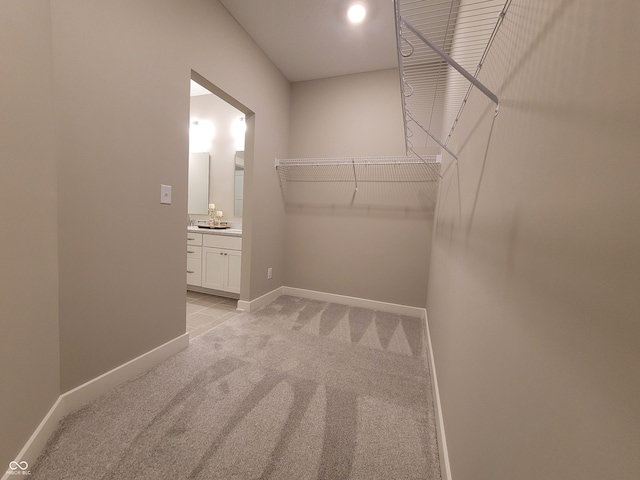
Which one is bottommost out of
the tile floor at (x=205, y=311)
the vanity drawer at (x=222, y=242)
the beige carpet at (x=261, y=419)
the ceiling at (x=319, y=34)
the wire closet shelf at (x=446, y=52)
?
the tile floor at (x=205, y=311)

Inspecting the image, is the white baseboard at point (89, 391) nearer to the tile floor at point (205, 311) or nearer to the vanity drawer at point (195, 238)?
the tile floor at point (205, 311)

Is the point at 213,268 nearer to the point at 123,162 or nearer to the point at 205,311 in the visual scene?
the point at 205,311

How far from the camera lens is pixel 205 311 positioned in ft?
8.80

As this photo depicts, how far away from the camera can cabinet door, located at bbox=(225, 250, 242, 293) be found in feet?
9.37

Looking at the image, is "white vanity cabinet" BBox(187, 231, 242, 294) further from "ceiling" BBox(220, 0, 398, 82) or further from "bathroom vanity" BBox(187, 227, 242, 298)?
"ceiling" BBox(220, 0, 398, 82)

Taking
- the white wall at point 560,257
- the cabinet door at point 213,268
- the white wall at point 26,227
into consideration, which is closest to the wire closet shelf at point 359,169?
the cabinet door at point 213,268

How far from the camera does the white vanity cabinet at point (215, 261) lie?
2.87m

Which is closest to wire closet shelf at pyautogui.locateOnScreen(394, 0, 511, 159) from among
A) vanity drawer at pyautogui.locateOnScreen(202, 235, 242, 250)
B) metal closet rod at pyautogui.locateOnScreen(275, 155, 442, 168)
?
metal closet rod at pyautogui.locateOnScreen(275, 155, 442, 168)

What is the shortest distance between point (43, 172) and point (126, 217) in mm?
427

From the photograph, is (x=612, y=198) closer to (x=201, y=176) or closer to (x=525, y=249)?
(x=525, y=249)

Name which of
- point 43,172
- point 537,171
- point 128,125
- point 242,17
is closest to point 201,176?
point 242,17

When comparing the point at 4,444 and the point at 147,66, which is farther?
the point at 147,66

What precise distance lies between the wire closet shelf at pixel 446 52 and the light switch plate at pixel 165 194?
58.1 inches

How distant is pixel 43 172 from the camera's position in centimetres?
105
